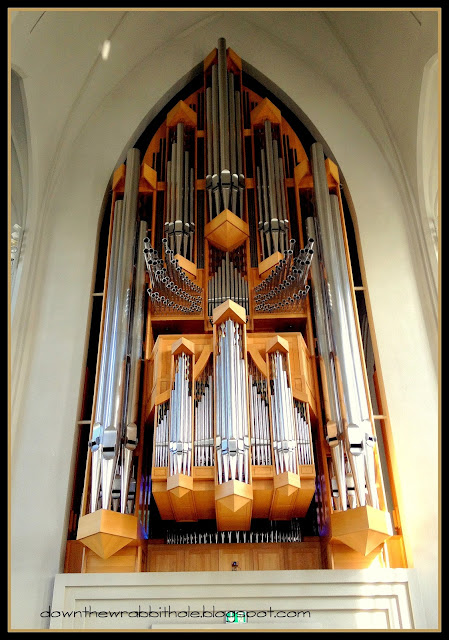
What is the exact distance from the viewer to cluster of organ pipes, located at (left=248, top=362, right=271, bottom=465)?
6625mm

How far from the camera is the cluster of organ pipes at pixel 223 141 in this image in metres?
9.07

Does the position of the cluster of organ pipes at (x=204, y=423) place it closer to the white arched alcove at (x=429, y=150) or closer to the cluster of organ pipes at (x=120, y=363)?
the cluster of organ pipes at (x=120, y=363)

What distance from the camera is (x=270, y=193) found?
9.09 metres

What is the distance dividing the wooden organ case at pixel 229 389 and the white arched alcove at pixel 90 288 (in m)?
0.35

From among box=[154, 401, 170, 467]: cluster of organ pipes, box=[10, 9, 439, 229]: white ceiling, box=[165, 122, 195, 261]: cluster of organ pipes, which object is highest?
box=[10, 9, 439, 229]: white ceiling

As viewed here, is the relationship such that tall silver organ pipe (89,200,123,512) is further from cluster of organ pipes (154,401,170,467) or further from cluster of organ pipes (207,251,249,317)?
cluster of organ pipes (207,251,249,317)

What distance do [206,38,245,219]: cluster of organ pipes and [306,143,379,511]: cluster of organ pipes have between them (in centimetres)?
112

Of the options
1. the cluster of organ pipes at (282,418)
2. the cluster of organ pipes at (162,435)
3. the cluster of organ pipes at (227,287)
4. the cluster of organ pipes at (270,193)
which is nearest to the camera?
the cluster of organ pipes at (282,418)

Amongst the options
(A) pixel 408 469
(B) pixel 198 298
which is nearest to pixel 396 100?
(B) pixel 198 298

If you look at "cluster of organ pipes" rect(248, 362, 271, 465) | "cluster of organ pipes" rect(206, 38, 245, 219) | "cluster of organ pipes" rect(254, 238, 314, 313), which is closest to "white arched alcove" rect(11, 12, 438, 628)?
"cluster of organ pipes" rect(206, 38, 245, 219)

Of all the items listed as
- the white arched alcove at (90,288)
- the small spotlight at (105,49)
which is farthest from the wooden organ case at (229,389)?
the small spotlight at (105,49)

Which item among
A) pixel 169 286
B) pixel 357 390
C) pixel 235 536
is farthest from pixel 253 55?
pixel 235 536

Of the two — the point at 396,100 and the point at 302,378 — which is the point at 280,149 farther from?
the point at 302,378

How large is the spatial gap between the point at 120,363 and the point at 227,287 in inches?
70.2
